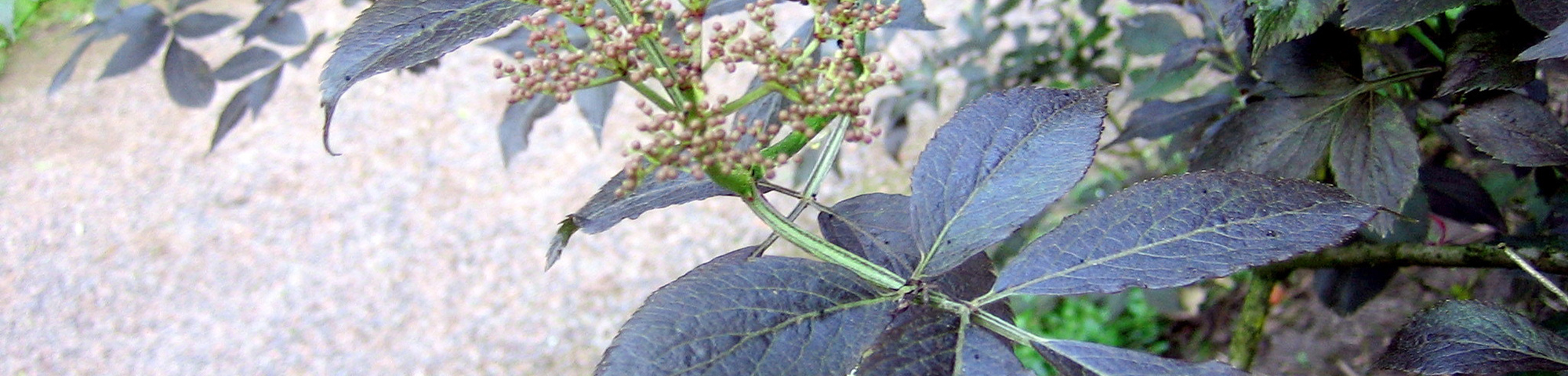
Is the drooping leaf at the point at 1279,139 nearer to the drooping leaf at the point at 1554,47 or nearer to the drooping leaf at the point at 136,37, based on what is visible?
the drooping leaf at the point at 1554,47

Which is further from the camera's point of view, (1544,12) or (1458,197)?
(1458,197)

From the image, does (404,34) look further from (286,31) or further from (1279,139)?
(286,31)

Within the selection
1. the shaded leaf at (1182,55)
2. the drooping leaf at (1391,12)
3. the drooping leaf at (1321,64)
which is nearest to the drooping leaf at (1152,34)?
the shaded leaf at (1182,55)

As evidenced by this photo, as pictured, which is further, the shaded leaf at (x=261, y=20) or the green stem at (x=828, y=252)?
the shaded leaf at (x=261, y=20)

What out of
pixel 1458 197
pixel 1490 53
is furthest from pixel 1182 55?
pixel 1490 53

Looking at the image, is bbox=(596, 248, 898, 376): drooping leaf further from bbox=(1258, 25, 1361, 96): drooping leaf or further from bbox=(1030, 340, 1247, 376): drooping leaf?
bbox=(1258, 25, 1361, 96): drooping leaf

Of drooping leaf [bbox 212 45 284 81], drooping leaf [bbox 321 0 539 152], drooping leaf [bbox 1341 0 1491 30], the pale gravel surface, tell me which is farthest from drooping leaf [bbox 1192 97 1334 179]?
the pale gravel surface

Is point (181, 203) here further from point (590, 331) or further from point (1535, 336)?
point (1535, 336)
